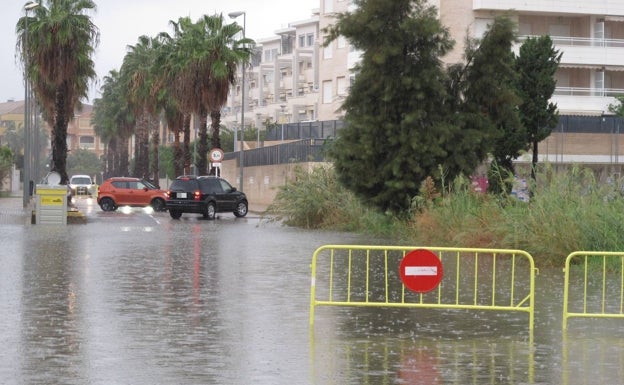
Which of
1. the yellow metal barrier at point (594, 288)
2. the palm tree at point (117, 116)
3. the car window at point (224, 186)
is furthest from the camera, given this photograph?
the palm tree at point (117, 116)

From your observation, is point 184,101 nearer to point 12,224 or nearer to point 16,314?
point 12,224

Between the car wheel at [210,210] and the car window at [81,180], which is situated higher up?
the car window at [81,180]

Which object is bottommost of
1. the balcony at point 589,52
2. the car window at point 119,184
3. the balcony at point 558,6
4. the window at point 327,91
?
the car window at point 119,184

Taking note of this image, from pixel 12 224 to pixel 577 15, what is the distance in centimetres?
3922

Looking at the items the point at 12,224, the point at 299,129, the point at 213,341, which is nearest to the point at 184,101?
the point at 299,129

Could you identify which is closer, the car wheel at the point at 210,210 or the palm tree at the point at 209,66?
the car wheel at the point at 210,210

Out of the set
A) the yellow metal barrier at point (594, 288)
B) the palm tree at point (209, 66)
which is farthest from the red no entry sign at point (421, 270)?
the palm tree at point (209, 66)

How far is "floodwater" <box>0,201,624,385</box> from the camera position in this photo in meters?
10.7

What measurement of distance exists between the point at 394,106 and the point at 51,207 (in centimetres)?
1288

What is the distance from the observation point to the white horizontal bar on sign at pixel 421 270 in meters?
13.8

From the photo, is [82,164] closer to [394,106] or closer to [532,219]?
[394,106]

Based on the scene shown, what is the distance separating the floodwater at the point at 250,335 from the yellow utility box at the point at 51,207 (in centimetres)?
1955

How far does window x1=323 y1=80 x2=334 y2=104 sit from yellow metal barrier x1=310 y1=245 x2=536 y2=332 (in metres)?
58.2

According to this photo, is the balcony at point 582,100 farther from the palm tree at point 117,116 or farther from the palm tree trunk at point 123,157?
the palm tree trunk at point 123,157
